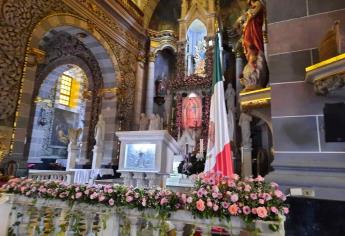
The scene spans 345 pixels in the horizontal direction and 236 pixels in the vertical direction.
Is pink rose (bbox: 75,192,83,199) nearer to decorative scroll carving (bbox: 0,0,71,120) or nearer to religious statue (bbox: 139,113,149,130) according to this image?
decorative scroll carving (bbox: 0,0,71,120)

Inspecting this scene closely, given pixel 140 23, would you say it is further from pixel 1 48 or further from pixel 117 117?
pixel 1 48

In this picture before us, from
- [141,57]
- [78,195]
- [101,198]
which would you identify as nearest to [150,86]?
[141,57]

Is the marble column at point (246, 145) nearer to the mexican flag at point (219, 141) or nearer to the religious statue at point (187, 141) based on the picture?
the religious statue at point (187, 141)

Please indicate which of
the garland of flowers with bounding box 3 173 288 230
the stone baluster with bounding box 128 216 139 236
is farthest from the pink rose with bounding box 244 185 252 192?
the stone baluster with bounding box 128 216 139 236

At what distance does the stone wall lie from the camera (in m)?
2.16

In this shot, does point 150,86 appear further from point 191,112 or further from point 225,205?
point 225,205

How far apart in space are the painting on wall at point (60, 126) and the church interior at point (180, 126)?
0.77 m

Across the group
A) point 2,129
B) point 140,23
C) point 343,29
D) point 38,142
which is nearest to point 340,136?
point 343,29

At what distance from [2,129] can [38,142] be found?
708 cm

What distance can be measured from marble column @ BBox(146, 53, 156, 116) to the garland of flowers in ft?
31.0

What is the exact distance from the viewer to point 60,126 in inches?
533

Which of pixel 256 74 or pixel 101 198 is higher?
pixel 256 74

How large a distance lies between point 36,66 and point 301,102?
6367mm

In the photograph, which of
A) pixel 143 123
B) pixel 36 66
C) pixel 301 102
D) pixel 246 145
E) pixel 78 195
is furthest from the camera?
pixel 143 123
